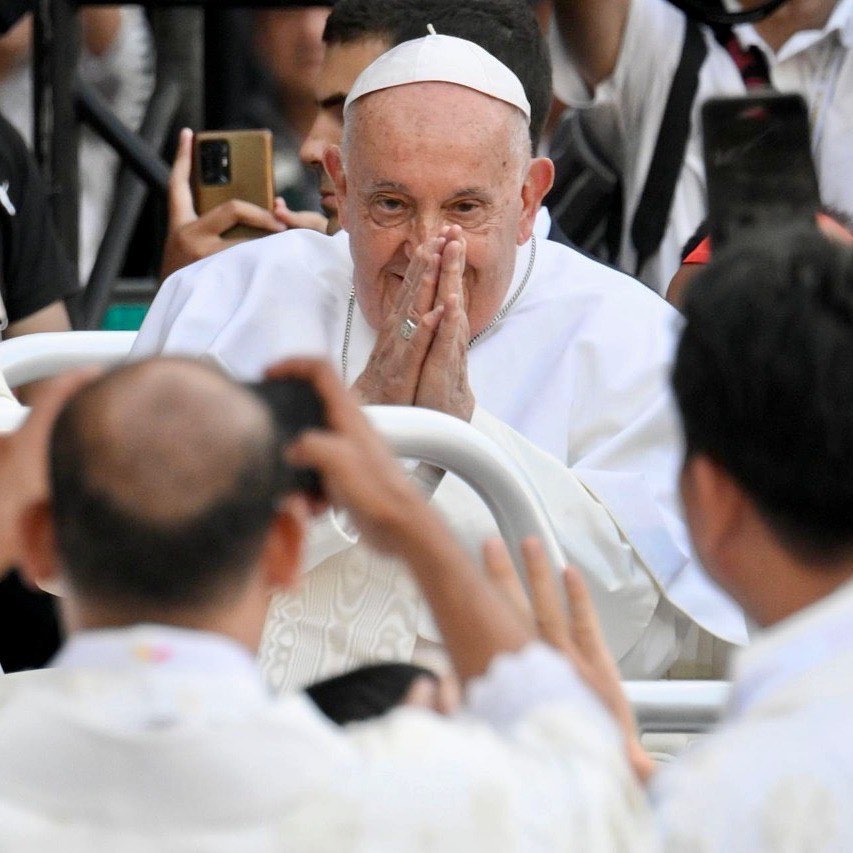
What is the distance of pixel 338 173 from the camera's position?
4051 millimetres

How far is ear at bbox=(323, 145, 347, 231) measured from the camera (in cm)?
397

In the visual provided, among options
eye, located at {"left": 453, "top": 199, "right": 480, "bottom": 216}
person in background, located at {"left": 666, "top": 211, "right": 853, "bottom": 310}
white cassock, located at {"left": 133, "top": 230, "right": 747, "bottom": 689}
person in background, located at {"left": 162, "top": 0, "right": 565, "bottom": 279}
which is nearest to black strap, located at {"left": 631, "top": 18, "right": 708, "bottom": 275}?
person in background, located at {"left": 666, "top": 211, "right": 853, "bottom": 310}

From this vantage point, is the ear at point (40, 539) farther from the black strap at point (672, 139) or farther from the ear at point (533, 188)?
the black strap at point (672, 139)

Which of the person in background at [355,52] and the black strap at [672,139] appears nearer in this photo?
the person in background at [355,52]

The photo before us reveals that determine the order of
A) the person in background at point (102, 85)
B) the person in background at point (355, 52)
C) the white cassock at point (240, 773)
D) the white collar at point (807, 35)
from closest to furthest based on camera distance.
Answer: the white cassock at point (240, 773), the person in background at point (355, 52), the white collar at point (807, 35), the person in background at point (102, 85)

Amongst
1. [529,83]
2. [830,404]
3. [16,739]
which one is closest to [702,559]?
[830,404]

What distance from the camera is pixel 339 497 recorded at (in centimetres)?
183

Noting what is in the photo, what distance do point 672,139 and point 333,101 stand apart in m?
0.83

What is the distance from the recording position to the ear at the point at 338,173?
3.97 m

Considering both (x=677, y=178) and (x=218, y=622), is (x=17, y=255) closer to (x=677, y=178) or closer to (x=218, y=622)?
(x=677, y=178)

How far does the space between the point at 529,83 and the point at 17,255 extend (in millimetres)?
1223

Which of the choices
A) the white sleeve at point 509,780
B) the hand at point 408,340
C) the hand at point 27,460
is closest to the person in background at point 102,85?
the hand at point 408,340

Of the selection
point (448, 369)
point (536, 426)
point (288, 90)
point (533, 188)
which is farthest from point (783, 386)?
point (288, 90)

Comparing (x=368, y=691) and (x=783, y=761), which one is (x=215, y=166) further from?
(x=783, y=761)
